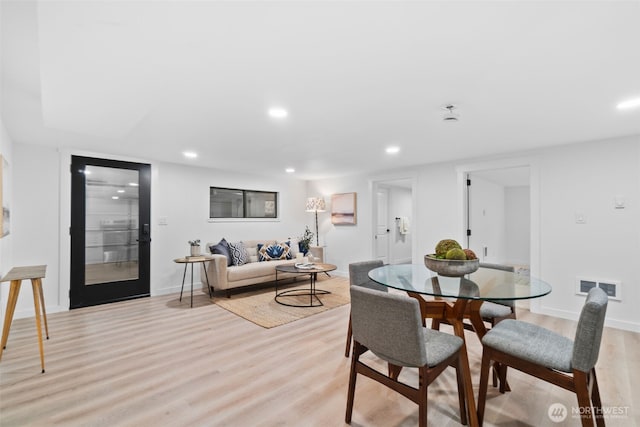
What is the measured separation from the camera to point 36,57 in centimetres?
171

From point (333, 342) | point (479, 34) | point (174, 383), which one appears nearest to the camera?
point (479, 34)

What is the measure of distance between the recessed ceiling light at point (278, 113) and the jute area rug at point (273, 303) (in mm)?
2246

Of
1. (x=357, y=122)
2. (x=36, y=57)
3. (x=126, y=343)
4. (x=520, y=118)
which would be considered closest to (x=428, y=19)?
(x=357, y=122)

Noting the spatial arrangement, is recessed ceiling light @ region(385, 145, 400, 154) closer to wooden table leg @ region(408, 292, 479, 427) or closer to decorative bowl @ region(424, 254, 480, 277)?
decorative bowl @ region(424, 254, 480, 277)

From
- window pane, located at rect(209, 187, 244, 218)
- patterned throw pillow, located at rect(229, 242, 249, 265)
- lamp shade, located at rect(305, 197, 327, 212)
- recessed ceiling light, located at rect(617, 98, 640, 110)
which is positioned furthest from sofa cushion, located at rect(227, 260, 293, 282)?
recessed ceiling light, located at rect(617, 98, 640, 110)

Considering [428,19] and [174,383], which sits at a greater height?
[428,19]

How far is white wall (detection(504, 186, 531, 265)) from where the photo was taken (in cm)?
736

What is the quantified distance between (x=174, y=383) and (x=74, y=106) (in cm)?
233

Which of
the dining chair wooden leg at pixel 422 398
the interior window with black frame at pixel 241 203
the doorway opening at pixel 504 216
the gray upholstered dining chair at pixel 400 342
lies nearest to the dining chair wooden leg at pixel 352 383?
the gray upholstered dining chair at pixel 400 342

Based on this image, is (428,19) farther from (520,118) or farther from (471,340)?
(471,340)

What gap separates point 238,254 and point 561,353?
4.27 m

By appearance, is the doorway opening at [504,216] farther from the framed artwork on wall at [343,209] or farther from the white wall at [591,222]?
the framed artwork on wall at [343,209]

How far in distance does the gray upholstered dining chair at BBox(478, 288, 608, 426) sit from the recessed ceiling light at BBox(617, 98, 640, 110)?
67.4 inches

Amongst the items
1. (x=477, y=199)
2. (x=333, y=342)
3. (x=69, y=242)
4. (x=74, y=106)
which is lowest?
(x=333, y=342)
